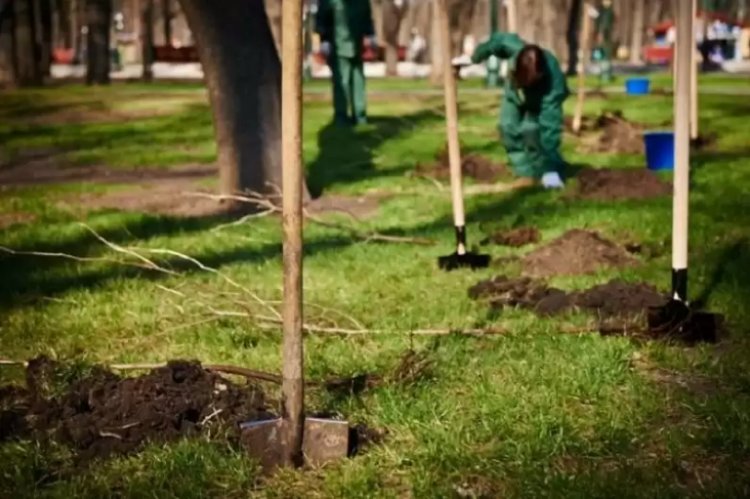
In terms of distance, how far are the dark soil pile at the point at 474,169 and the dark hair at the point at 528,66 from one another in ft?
4.35

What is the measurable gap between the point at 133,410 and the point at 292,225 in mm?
927

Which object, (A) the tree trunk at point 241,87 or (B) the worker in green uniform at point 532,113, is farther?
(B) the worker in green uniform at point 532,113

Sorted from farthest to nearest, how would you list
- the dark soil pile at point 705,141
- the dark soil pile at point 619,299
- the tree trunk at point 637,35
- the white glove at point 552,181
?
1. the tree trunk at point 637,35
2. the dark soil pile at point 705,141
3. the white glove at point 552,181
4. the dark soil pile at point 619,299

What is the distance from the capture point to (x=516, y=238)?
8.12 m

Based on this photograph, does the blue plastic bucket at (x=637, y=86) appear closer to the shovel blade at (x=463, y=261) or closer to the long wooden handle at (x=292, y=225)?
the shovel blade at (x=463, y=261)

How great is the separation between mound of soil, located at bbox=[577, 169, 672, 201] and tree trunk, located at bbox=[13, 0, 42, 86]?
78.9 ft

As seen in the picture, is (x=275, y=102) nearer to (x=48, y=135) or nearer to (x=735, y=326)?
(x=735, y=326)

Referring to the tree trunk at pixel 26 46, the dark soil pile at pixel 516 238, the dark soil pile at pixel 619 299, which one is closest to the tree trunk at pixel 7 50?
the tree trunk at pixel 26 46

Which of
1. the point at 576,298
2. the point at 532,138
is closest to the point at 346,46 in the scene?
the point at 532,138

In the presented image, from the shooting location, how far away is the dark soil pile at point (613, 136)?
1378 cm

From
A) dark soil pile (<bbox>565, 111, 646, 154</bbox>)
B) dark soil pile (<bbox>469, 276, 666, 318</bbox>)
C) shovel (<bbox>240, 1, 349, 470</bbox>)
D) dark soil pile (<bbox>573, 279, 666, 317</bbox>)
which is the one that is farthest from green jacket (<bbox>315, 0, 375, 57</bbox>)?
shovel (<bbox>240, 1, 349, 470</bbox>)

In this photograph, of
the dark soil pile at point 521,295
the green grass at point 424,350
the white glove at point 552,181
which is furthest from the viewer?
the white glove at point 552,181

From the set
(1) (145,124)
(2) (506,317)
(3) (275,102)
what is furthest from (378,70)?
(2) (506,317)

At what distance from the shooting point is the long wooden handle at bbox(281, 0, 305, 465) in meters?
3.80
